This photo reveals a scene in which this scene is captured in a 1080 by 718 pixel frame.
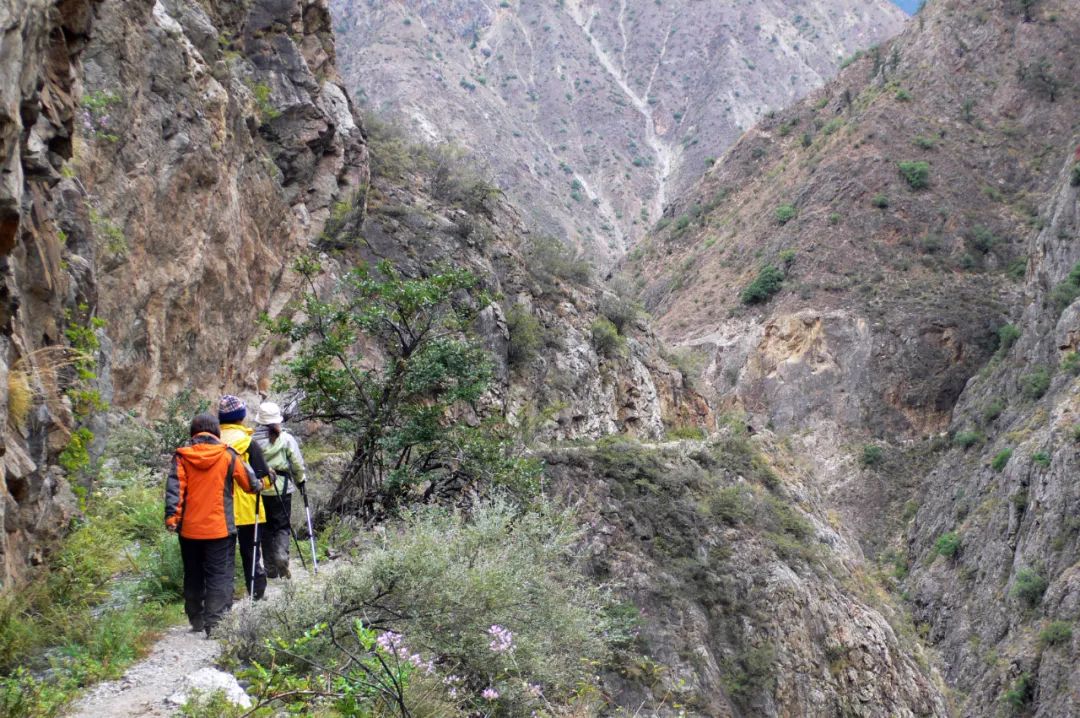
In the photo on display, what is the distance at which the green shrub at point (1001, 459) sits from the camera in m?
31.8

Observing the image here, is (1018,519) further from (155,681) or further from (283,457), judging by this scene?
(155,681)

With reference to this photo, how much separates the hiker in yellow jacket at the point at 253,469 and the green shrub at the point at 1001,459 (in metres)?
31.9

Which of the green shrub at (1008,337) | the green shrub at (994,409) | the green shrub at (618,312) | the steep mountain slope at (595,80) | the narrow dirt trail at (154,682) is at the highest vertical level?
the steep mountain slope at (595,80)

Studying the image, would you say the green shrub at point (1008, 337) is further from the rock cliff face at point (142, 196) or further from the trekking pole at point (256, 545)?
the trekking pole at point (256, 545)

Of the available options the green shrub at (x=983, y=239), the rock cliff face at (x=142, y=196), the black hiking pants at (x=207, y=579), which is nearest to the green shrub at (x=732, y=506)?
the rock cliff face at (x=142, y=196)

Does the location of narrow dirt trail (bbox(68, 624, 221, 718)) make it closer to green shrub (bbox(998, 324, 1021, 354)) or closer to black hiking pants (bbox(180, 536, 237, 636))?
black hiking pants (bbox(180, 536, 237, 636))

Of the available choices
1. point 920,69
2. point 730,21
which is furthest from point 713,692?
point 730,21

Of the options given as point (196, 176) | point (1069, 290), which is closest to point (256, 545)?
point (196, 176)

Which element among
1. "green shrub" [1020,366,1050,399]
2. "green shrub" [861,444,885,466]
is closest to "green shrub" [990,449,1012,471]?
"green shrub" [1020,366,1050,399]

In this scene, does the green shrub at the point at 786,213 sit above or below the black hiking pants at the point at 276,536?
above

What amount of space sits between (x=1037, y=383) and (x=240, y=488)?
3507 centimetres

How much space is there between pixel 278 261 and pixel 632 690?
9.06 meters

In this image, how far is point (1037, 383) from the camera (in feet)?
110

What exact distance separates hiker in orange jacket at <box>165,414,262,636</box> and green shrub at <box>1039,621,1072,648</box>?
974 inches
